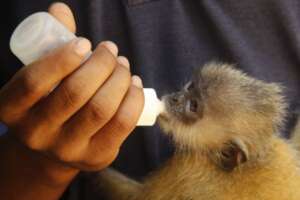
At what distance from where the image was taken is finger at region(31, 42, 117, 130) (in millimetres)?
961

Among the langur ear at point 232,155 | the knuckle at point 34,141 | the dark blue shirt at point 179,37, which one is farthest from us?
the dark blue shirt at point 179,37

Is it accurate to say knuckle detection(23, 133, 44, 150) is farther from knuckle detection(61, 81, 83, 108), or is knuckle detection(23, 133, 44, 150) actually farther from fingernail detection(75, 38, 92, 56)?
fingernail detection(75, 38, 92, 56)

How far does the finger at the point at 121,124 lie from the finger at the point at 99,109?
0.06 feet

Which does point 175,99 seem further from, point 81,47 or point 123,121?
point 81,47

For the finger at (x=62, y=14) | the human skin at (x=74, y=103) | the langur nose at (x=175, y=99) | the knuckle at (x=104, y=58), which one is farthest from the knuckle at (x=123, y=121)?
the langur nose at (x=175, y=99)

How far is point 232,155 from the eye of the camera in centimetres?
137

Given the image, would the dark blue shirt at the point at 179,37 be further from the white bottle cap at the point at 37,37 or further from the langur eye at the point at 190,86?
the white bottle cap at the point at 37,37

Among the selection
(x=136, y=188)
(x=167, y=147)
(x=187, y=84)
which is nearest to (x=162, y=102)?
(x=187, y=84)

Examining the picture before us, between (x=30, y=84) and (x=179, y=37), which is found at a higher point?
(x=30, y=84)

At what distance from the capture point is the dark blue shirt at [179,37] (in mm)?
1449

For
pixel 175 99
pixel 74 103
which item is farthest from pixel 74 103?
pixel 175 99

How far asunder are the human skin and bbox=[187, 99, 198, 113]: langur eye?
1.22 ft

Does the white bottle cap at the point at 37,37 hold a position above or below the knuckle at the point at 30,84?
above

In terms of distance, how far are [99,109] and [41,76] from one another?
13 centimetres
